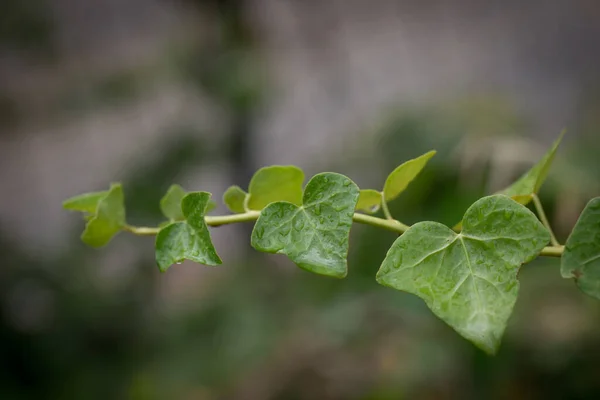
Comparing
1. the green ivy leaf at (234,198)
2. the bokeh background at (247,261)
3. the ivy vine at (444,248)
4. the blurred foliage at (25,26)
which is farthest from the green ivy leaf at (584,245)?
the blurred foliage at (25,26)

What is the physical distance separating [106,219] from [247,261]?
71 cm

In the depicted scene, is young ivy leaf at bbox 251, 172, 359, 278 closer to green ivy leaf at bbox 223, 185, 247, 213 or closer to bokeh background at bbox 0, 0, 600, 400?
green ivy leaf at bbox 223, 185, 247, 213

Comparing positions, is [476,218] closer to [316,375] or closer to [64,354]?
[316,375]

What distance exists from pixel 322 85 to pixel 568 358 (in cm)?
113

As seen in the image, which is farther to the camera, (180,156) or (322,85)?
(322,85)

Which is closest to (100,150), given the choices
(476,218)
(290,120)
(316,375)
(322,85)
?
(290,120)

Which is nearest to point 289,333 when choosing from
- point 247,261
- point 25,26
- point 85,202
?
point 247,261

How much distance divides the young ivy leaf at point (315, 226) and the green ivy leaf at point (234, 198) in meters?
0.04

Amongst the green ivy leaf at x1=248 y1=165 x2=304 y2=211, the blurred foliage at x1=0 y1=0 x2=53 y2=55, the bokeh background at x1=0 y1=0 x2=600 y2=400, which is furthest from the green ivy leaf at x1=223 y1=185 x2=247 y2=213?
the blurred foliage at x1=0 y1=0 x2=53 y2=55

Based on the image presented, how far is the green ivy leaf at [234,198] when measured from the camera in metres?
0.20

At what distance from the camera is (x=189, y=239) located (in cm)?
17

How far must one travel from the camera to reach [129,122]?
1.62 meters

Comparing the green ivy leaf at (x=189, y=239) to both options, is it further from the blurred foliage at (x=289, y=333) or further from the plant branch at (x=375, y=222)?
the blurred foliage at (x=289, y=333)

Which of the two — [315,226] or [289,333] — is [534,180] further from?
[289,333]
